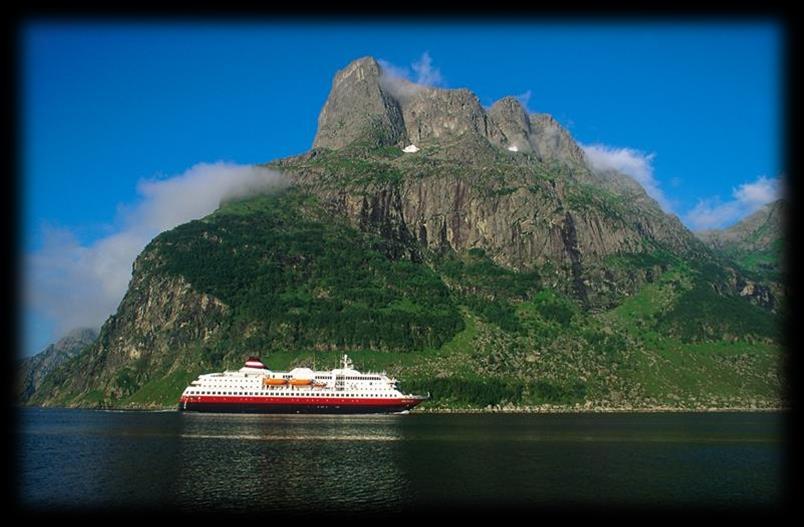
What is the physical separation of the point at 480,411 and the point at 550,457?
4024 inches

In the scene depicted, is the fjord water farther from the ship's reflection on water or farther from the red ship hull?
the red ship hull

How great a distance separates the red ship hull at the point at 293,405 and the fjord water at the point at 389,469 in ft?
155

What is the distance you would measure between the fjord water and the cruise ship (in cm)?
4755

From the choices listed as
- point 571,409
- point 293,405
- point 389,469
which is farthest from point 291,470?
point 571,409

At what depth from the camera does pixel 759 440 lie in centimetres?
8450

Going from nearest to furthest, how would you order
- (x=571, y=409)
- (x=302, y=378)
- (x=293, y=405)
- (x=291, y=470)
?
(x=291, y=470) → (x=293, y=405) → (x=302, y=378) → (x=571, y=409)

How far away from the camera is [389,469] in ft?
182

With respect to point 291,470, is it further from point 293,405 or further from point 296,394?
point 296,394

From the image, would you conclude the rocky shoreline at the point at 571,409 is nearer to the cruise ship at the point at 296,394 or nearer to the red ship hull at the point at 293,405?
the cruise ship at the point at 296,394

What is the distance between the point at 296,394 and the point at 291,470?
88.3 meters

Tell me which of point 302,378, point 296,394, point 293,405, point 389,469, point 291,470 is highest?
point 302,378

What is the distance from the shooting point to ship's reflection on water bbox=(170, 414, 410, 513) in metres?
42.5

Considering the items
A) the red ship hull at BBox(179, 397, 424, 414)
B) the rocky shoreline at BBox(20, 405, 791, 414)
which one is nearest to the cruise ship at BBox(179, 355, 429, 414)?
the red ship hull at BBox(179, 397, 424, 414)

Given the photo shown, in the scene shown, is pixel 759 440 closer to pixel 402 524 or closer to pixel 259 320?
pixel 402 524
